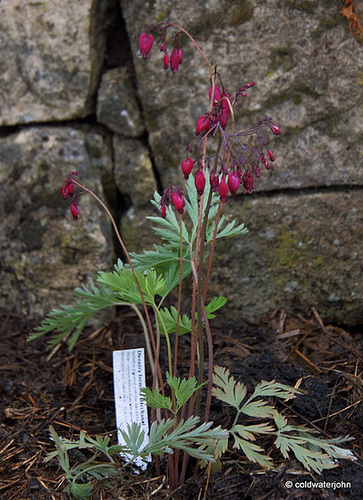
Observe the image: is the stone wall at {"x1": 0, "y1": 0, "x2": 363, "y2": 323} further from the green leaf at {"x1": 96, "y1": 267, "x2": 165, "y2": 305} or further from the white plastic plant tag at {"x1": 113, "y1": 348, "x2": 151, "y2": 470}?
the green leaf at {"x1": 96, "y1": 267, "x2": 165, "y2": 305}

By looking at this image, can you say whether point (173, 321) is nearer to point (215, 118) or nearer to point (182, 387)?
point (182, 387)

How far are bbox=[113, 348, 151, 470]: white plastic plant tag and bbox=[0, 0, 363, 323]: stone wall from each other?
2.43 feet

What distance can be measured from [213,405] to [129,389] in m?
0.39

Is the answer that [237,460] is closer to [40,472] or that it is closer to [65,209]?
[40,472]

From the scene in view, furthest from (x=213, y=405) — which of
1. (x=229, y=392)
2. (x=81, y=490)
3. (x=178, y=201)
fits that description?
(x=178, y=201)

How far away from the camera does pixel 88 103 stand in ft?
9.41

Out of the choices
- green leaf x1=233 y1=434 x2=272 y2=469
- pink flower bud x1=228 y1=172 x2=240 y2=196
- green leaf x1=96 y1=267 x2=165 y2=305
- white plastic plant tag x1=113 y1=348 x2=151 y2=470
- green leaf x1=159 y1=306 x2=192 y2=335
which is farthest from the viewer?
white plastic plant tag x1=113 y1=348 x2=151 y2=470

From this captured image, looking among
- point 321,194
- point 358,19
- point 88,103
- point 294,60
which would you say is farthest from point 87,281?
point 358,19

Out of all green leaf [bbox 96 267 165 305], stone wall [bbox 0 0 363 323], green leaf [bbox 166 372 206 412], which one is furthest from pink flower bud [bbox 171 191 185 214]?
stone wall [bbox 0 0 363 323]

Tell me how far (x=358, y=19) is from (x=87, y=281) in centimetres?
198

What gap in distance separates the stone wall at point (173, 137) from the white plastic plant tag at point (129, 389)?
742 millimetres

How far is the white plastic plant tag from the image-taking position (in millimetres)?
2189

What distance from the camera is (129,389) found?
7.45 ft

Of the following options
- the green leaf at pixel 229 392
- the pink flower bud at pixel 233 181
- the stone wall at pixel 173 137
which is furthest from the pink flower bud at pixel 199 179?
the stone wall at pixel 173 137
